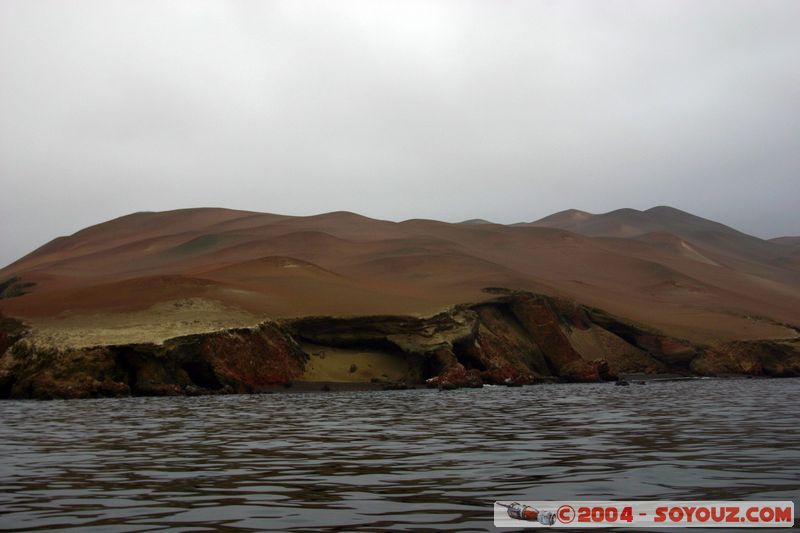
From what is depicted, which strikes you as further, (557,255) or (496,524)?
(557,255)

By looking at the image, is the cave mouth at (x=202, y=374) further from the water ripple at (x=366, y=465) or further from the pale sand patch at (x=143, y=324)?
the water ripple at (x=366, y=465)

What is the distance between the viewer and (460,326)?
269 feet

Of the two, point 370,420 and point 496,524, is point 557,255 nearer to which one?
point 370,420

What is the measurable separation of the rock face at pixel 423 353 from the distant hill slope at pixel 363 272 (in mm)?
3606

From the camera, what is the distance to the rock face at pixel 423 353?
2456 inches

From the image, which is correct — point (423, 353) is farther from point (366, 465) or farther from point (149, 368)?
point (366, 465)

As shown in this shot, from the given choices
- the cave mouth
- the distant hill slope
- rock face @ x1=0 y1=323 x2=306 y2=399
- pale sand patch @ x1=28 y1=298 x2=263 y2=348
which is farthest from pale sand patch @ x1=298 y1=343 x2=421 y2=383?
the cave mouth

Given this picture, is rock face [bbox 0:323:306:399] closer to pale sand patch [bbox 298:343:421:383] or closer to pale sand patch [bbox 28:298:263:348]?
pale sand patch [bbox 28:298:263:348]

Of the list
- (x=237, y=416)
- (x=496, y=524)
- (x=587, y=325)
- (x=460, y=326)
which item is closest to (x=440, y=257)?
(x=587, y=325)

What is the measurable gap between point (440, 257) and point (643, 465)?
11529 centimetres

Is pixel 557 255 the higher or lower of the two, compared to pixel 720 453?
higher

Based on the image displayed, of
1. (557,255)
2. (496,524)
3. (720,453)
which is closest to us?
(496,524)

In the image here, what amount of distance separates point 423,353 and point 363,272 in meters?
52.1

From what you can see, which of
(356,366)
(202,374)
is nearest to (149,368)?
(202,374)
